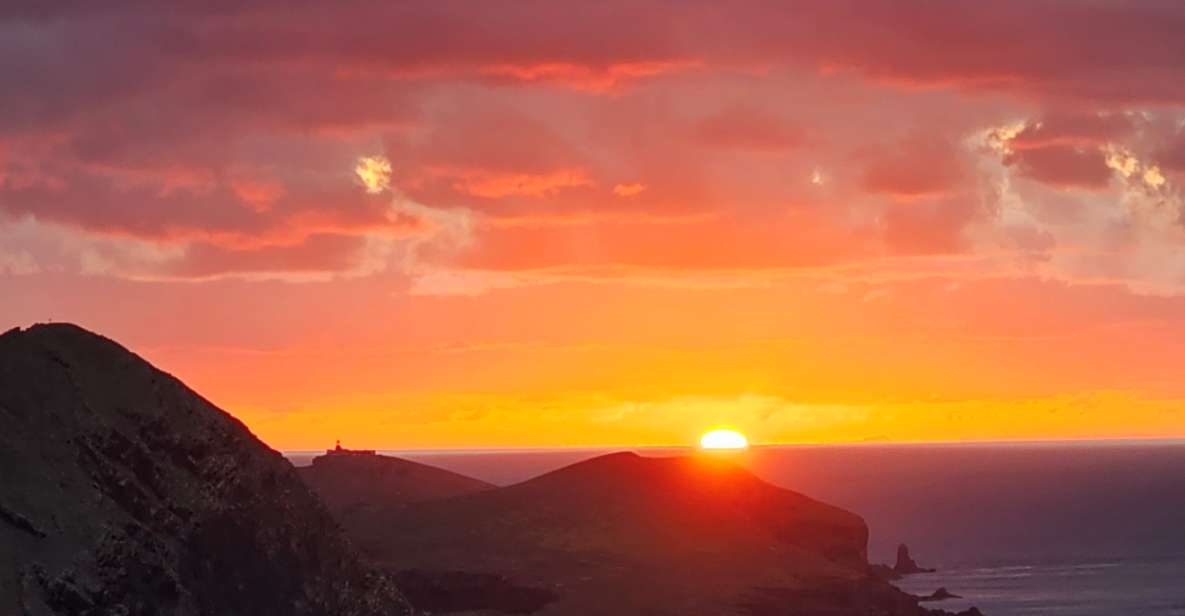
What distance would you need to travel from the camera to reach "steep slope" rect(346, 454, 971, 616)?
458ft

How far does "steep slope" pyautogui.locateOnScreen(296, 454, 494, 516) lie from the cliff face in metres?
93.6

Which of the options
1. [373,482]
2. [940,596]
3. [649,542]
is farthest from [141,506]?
[940,596]

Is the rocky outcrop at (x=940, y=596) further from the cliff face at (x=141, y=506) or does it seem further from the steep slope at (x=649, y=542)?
the cliff face at (x=141, y=506)

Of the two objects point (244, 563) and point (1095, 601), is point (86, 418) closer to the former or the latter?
point (244, 563)

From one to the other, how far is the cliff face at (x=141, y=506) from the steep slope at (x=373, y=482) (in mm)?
93554

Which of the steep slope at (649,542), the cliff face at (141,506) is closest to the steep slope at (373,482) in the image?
the steep slope at (649,542)

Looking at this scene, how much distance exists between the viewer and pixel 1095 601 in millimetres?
186750

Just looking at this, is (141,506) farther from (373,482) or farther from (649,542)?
(373,482)

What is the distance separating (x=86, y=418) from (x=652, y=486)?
107 metres

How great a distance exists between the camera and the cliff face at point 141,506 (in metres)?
69.1

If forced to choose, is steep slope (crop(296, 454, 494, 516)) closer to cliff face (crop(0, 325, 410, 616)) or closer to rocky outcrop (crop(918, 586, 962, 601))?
rocky outcrop (crop(918, 586, 962, 601))

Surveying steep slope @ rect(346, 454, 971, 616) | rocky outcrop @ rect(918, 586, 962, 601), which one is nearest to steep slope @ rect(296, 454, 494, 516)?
steep slope @ rect(346, 454, 971, 616)

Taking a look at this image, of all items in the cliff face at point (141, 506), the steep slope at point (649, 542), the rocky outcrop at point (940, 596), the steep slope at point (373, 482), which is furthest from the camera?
the rocky outcrop at point (940, 596)

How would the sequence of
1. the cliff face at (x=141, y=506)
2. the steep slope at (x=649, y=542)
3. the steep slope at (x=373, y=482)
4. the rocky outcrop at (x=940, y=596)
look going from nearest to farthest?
the cliff face at (x=141, y=506)
the steep slope at (x=649, y=542)
the steep slope at (x=373, y=482)
the rocky outcrop at (x=940, y=596)
